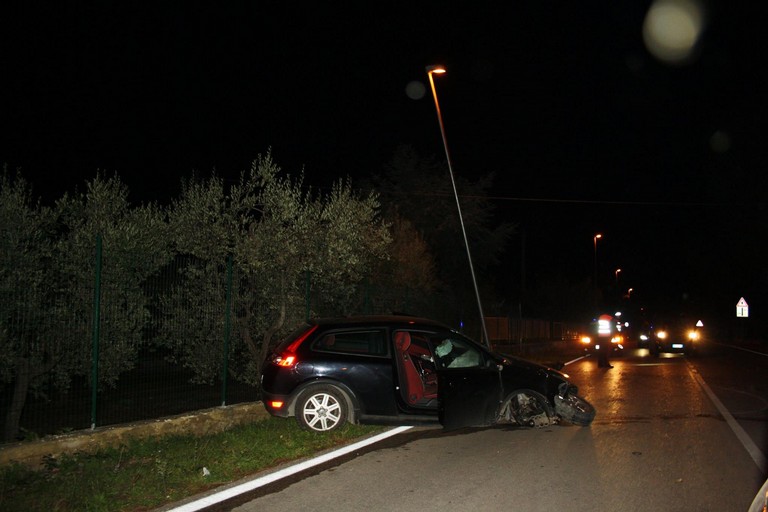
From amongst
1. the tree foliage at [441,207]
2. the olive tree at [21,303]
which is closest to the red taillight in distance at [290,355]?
the olive tree at [21,303]

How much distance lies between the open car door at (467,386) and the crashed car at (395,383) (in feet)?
0.04

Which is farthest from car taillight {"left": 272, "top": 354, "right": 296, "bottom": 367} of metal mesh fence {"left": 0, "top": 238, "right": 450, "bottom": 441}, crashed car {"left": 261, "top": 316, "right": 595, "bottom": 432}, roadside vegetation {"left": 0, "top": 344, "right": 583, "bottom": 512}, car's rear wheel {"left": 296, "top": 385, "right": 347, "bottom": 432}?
metal mesh fence {"left": 0, "top": 238, "right": 450, "bottom": 441}

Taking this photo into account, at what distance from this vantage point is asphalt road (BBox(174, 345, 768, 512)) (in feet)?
20.0

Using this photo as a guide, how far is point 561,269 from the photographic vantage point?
208ft

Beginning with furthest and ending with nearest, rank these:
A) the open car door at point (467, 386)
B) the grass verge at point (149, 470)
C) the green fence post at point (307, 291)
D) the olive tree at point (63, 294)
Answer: the green fence post at point (307, 291) < the open car door at point (467, 386) < the olive tree at point (63, 294) < the grass verge at point (149, 470)

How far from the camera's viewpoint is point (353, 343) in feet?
31.0

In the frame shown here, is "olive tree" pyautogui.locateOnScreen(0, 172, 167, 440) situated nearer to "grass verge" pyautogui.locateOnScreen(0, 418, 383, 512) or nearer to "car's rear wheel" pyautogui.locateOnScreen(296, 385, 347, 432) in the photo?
"grass verge" pyautogui.locateOnScreen(0, 418, 383, 512)

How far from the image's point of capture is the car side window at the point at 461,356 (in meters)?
9.34

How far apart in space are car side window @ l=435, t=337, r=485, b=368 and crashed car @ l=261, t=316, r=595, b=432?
14 millimetres

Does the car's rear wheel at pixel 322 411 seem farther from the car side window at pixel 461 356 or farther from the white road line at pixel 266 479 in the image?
the car side window at pixel 461 356

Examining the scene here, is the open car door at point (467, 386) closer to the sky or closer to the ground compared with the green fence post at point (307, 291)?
closer to the ground

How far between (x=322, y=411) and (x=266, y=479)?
7.35ft

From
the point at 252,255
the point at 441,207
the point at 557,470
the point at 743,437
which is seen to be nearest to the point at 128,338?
the point at 252,255

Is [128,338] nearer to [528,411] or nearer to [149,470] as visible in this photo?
[149,470]
